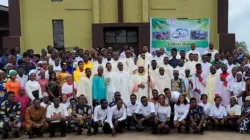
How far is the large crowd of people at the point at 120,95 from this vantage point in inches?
357

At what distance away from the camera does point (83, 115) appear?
9.27m

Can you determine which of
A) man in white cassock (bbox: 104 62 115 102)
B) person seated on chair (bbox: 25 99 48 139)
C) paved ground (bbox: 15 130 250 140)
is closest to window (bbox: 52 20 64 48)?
man in white cassock (bbox: 104 62 115 102)

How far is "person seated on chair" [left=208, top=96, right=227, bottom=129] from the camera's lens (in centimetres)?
934

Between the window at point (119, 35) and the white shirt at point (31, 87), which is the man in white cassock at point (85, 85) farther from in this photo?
the window at point (119, 35)

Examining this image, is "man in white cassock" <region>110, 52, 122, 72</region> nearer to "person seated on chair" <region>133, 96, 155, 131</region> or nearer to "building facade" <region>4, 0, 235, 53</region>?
"person seated on chair" <region>133, 96, 155, 131</region>

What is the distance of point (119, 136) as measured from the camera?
29.2 ft

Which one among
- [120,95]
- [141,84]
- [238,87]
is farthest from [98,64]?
[238,87]

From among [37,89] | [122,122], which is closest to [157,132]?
[122,122]

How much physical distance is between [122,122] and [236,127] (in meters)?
2.87

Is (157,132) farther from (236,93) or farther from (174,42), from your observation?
(174,42)

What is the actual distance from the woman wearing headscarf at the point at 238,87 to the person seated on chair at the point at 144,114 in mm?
2183

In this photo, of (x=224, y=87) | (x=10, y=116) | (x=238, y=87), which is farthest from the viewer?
(x=224, y=87)

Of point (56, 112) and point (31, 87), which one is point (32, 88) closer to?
point (31, 87)

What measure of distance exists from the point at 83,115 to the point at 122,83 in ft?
5.34
